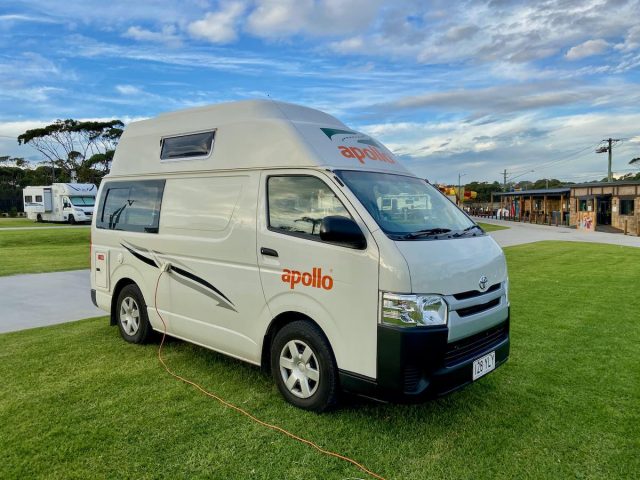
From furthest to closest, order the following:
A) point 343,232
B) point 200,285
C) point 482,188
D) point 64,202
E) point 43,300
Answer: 1. point 482,188
2. point 64,202
3. point 43,300
4. point 200,285
5. point 343,232

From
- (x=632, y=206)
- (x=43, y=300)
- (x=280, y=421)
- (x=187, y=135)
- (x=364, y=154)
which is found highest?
(x=187, y=135)

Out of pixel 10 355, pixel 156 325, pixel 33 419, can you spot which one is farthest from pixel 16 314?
pixel 33 419

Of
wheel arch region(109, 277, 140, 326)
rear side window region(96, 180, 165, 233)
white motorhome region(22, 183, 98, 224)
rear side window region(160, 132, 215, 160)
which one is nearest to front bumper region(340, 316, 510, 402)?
rear side window region(160, 132, 215, 160)

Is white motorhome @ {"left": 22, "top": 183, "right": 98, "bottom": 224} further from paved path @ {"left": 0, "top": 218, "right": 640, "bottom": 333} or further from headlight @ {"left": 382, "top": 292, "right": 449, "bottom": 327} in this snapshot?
headlight @ {"left": 382, "top": 292, "right": 449, "bottom": 327}

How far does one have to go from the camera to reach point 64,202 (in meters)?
34.6

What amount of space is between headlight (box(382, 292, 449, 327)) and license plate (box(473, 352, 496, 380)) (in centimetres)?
62

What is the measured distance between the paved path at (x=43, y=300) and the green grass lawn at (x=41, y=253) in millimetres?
1285

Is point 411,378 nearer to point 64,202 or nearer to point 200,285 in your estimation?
point 200,285

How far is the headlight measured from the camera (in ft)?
10.7

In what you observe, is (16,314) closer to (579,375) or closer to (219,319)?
(219,319)

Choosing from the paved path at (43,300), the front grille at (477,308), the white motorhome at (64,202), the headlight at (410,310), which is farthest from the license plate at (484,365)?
the white motorhome at (64,202)

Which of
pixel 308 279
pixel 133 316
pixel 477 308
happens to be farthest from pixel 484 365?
pixel 133 316

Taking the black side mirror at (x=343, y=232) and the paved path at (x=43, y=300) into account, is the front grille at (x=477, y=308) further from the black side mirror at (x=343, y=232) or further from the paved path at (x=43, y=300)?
the paved path at (x=43, y=300)

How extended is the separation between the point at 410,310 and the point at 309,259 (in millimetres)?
913
